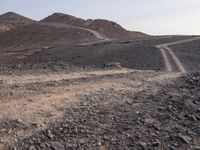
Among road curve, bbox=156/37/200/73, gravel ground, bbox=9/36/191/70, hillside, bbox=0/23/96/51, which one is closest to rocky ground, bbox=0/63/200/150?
road curve, bbox=156/37/200/73

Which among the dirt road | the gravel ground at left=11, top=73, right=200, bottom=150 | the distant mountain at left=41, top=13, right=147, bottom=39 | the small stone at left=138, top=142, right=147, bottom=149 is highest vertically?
the distant mountain at left=41, top=13, right=147, bottom=39

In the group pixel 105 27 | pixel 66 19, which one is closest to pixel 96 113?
pixel 105 27

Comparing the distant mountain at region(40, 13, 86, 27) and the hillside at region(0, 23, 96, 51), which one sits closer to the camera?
the hillside at region(0, 23, 96, 51)

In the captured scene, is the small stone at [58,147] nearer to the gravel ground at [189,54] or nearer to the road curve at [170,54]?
the road curve at [170,54]

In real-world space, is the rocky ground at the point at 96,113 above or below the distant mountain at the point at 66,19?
below

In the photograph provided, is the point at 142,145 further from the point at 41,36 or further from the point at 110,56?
the point at 41,36

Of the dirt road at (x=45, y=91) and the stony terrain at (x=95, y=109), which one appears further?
the dirt road at (x=45, y=91)

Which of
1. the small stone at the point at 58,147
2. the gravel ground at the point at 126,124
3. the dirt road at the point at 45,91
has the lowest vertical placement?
the small stone at the point at 58,147

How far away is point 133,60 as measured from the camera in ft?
76.9

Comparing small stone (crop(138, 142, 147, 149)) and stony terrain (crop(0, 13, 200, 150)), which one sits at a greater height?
stony terrain (crop(0, 13, 200, 150))

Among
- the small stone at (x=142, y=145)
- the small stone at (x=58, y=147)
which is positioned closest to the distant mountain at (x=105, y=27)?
the small stone at (x=142, y=145)

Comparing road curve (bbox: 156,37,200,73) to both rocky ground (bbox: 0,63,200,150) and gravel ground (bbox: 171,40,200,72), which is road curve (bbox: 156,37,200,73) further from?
rocky ground (bbox: 0,63,200,150)

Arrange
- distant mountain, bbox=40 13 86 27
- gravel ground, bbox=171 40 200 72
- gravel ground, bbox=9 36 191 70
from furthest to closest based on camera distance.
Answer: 1. distant mountain, bbox=40 13 86 27
2. gravel ground, bbox=9 36 191 70
3. gravel ground, bbox=171 40 200 72

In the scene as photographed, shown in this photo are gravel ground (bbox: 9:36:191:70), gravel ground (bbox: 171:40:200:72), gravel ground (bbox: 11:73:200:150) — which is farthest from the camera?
gravel ground (bbox: 9:36:191:70)
